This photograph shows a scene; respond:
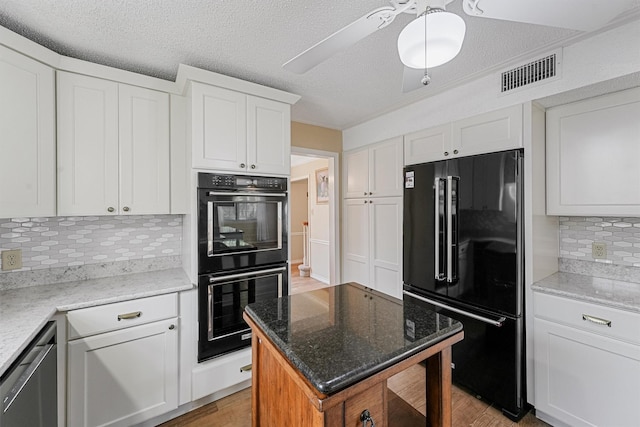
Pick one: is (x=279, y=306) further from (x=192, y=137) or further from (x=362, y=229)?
(x=362, y=229)

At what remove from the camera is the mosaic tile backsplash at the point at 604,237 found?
1.89 metres

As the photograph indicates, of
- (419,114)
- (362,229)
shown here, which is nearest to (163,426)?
(362,229)

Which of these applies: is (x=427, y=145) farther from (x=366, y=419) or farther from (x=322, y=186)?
(x=322, y=186)

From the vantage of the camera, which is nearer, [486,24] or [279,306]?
[279,306]

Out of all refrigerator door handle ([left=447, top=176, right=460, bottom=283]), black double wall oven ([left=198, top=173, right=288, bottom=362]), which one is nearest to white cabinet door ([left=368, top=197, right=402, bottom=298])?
refrigerator door handle ([left=447, top=176, right=460, bottom=283])

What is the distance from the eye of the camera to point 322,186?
17.7ft

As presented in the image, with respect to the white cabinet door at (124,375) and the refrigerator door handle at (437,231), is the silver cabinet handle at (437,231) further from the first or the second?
the white cabinet door at (124,375)

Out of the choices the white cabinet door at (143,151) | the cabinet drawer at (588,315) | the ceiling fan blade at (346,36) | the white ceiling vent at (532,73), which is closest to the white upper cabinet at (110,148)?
the white cabinet door at (143,151)

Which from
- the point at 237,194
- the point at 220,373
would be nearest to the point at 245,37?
the point at 237,194

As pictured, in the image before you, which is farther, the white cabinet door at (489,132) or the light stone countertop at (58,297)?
the white cabinet door at (489,132)

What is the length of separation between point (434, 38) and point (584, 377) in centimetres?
207

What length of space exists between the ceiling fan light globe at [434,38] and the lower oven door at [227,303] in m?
1.76

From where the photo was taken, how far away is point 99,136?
6.28 feet

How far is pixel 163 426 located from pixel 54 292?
111 cm
